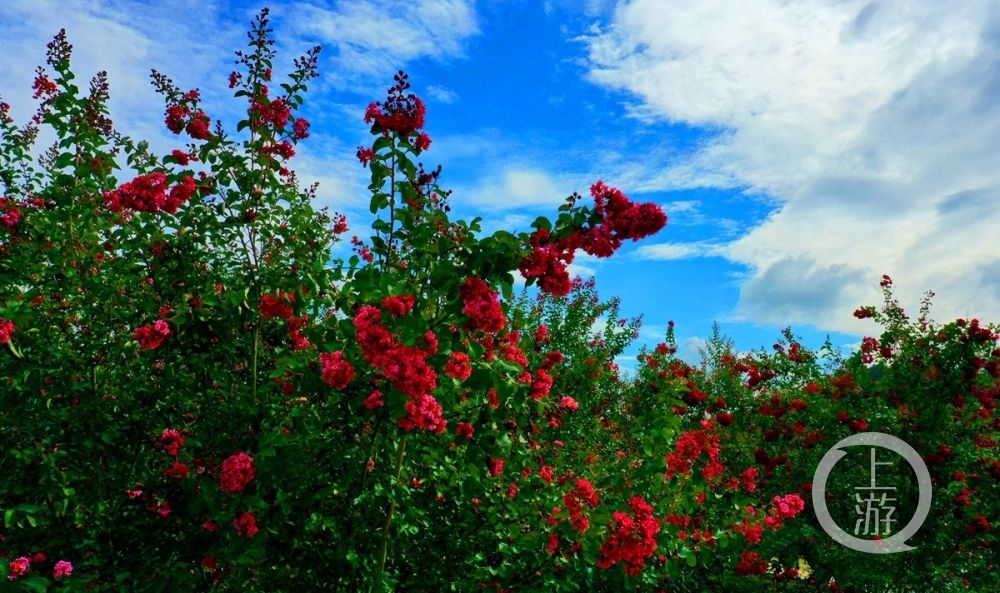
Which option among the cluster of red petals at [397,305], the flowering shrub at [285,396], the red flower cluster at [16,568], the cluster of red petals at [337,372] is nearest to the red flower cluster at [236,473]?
the flowering shrub at [285,396]

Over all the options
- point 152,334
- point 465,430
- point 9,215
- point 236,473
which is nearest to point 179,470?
point 236,473

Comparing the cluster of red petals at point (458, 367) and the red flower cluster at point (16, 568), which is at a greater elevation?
the cluster of red petals at point (458, 367)

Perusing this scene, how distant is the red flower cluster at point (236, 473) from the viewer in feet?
11.2

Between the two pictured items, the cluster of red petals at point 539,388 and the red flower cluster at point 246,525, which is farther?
the cluster of red petals at point 539,388

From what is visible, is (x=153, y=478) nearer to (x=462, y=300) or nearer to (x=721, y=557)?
(x=462, y=300)

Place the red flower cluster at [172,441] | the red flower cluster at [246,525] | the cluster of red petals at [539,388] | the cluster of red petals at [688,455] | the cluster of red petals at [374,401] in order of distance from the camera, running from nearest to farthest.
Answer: the cluster of red petals at [374,401], the red flower cluster at [246,525], the red flower cluster at [172,441], the cluster of red petals at [539,388], the cluster of red petals at [688,455]

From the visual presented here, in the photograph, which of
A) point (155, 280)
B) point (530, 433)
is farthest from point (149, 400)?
point (530, 433)

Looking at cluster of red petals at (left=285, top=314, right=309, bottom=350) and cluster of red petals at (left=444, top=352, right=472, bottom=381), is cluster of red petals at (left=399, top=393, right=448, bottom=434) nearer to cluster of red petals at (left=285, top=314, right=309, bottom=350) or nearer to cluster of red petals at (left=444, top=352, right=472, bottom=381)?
cluster of red petals at (left=444, top=352, right=472, bottom=381)

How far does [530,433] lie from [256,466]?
2.34 meters

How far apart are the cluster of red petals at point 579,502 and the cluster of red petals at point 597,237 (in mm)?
1388

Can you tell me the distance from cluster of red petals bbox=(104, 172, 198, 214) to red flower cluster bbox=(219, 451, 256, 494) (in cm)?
160

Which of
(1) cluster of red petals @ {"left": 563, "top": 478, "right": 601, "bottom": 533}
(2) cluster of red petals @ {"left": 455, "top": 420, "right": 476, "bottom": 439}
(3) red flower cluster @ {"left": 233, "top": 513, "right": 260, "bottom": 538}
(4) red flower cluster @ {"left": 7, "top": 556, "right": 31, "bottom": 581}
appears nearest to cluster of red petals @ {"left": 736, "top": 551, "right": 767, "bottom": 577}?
(1) cluster of red petals @ {"left": 563, "top": 478, "right": 601, "bottom": 533}

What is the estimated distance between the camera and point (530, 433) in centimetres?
531

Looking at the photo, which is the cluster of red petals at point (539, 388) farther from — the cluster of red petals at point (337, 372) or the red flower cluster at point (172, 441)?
the red flower cluster at point (172, 441)
